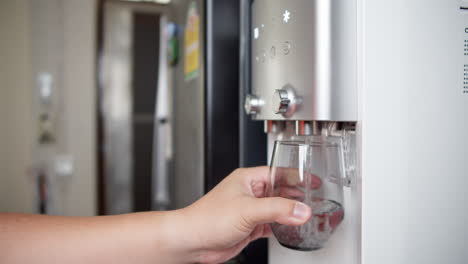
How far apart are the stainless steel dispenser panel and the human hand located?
0.12 meters

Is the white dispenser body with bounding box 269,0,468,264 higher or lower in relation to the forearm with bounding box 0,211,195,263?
higher

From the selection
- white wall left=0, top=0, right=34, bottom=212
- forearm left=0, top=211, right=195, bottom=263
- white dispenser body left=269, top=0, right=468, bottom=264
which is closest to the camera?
white dispenser body left=269, top=0, right=468, bottom=264

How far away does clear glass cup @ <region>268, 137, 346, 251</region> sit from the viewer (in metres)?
0.47

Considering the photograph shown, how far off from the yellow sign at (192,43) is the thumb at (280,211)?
53 centimetres

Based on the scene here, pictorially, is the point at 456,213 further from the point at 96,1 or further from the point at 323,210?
the point at 96,1

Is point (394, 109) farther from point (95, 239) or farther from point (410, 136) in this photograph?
point (95, 239)

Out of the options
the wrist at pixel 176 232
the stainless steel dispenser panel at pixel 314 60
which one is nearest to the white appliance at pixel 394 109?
the stainless steel dispenser panel at pixel 314 60

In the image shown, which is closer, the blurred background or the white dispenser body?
the white dispenser body

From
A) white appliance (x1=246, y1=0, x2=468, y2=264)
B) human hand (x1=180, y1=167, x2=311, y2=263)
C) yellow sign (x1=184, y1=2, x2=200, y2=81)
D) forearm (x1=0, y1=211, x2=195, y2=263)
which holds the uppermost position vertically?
yellow sign (x1=184, y1=2, x2=200, y2=81)

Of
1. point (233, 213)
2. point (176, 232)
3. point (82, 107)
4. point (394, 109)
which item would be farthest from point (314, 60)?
point (82, 107)

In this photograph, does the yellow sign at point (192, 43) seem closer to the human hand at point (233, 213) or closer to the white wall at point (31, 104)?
the human hand at point (233, 213)

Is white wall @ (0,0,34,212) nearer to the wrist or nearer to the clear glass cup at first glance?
the wrist

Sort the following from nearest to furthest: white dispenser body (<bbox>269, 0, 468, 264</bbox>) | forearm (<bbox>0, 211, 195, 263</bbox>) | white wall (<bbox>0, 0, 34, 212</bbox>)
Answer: white dispenser body (<bbox>269, 0, 468, 264</bbox>) → forearm (<bbox>0, 211, 195, 263</bbox>) → white wall (<bbox>0, 0, 34, 212</bbox>)

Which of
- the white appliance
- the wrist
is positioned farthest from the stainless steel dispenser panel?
the wrist
